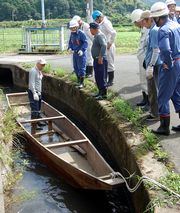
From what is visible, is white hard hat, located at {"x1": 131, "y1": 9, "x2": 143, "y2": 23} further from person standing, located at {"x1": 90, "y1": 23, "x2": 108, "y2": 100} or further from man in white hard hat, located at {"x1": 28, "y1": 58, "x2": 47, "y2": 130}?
man in white hard hat, located at {"x1": 28, "y1": 58, "x2": 47, "y2": 130}

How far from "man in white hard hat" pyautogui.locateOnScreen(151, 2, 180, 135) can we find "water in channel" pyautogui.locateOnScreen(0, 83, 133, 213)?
145 cm

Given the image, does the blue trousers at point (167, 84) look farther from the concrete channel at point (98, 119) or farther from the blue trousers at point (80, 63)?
the blue trousers at point (80, 63)

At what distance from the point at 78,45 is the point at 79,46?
0.13 ft

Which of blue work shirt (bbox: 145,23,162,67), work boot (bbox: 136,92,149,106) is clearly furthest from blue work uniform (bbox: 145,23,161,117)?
work boot (bbox: 136,92,149,106)

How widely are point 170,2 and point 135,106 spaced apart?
2949 mm

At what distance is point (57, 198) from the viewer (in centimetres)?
704

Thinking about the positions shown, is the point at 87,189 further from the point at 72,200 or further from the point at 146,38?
the point at 146,38

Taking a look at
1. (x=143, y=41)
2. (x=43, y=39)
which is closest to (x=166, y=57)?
(x=143, y=41)

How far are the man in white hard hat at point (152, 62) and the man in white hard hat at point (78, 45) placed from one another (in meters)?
2.95

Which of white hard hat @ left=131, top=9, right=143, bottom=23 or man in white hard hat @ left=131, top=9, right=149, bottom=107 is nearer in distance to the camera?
white hard hat @ left=131, top=9, right=143, bottom=23

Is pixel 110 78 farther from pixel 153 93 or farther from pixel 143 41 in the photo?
pixel 153 93

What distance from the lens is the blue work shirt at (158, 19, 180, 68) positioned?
6.23 metres

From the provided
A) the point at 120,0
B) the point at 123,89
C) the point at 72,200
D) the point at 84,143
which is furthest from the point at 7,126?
the point at 120,0

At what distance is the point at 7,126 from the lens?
28.9 feet
